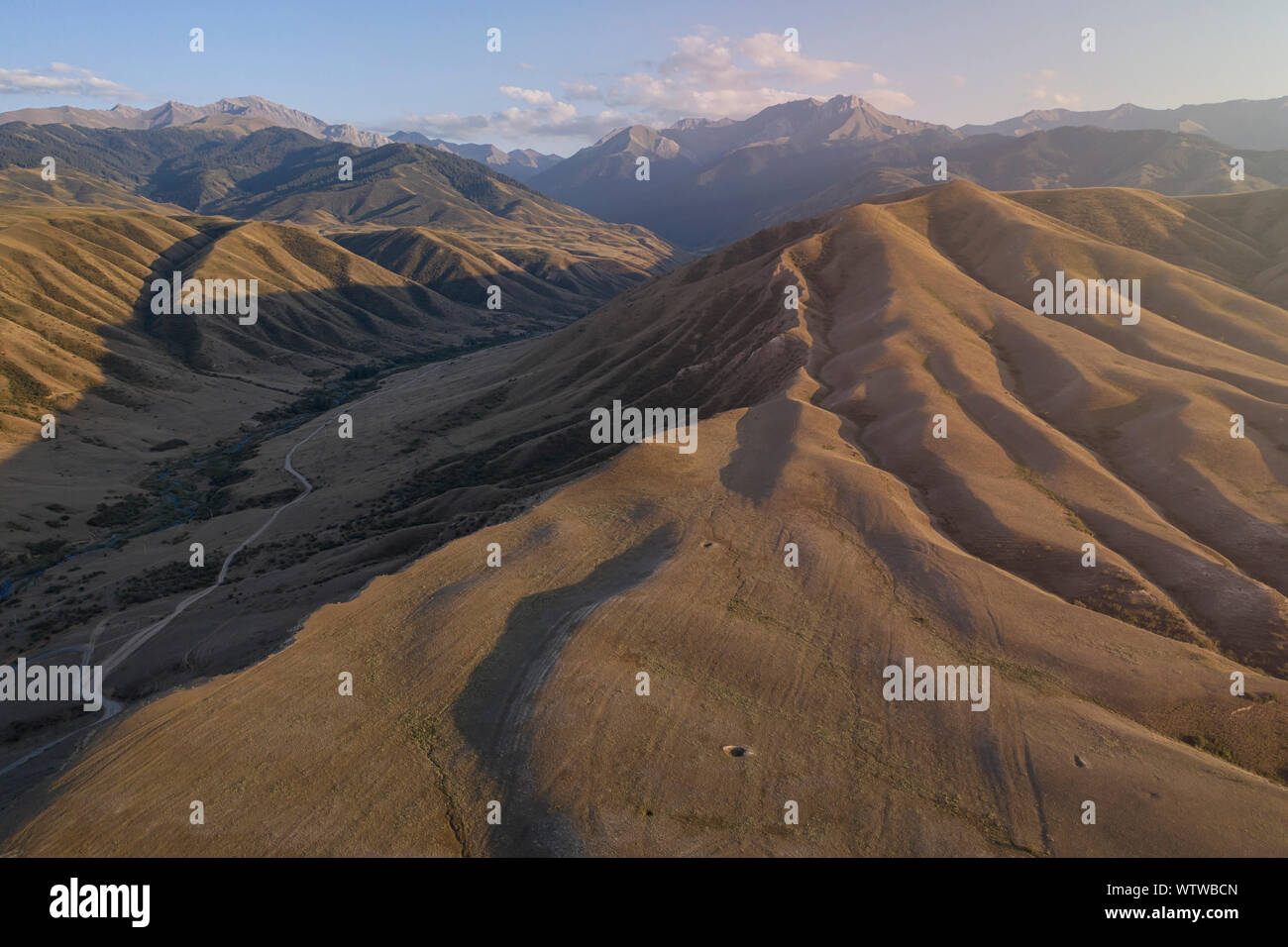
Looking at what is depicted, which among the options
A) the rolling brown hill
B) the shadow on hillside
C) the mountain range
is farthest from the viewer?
the mountain range

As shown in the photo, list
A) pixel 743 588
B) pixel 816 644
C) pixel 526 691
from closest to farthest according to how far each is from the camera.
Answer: pixel 526 691 < pixel 816 644 < pixel 743 588

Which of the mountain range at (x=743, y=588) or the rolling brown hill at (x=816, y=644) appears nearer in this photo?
the rolling brown hill at (x=816, y=644)

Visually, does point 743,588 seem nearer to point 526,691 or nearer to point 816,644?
point 816,644

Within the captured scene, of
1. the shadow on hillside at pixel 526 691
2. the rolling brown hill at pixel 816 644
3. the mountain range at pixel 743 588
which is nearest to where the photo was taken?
the shadow on hillside at pixel 526 691

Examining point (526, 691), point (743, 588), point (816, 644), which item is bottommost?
point (526, 691)

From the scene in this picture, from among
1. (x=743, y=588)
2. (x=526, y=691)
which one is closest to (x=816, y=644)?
(x=743, y=588)

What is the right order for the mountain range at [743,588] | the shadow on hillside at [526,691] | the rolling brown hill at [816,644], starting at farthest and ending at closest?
the mountain range at [743,588], the rolling brown hill at [816,644], the shadow on hillside at [526,691]

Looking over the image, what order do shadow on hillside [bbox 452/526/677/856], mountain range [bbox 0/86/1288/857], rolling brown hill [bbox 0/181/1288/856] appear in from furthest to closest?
mountain range [bbox 0/86/1288/857], rolling brown hill [bbox 0/181/1288/856], shadow on hillside [bbox 452/526/677/856]

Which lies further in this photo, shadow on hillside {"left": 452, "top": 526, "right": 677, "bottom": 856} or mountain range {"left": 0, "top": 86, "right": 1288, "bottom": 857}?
mountain range {"left": 0, "top": 86, "right": 1288, "bottom": 857}

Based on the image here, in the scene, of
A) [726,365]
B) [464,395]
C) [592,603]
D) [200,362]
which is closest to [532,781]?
[592,603]
